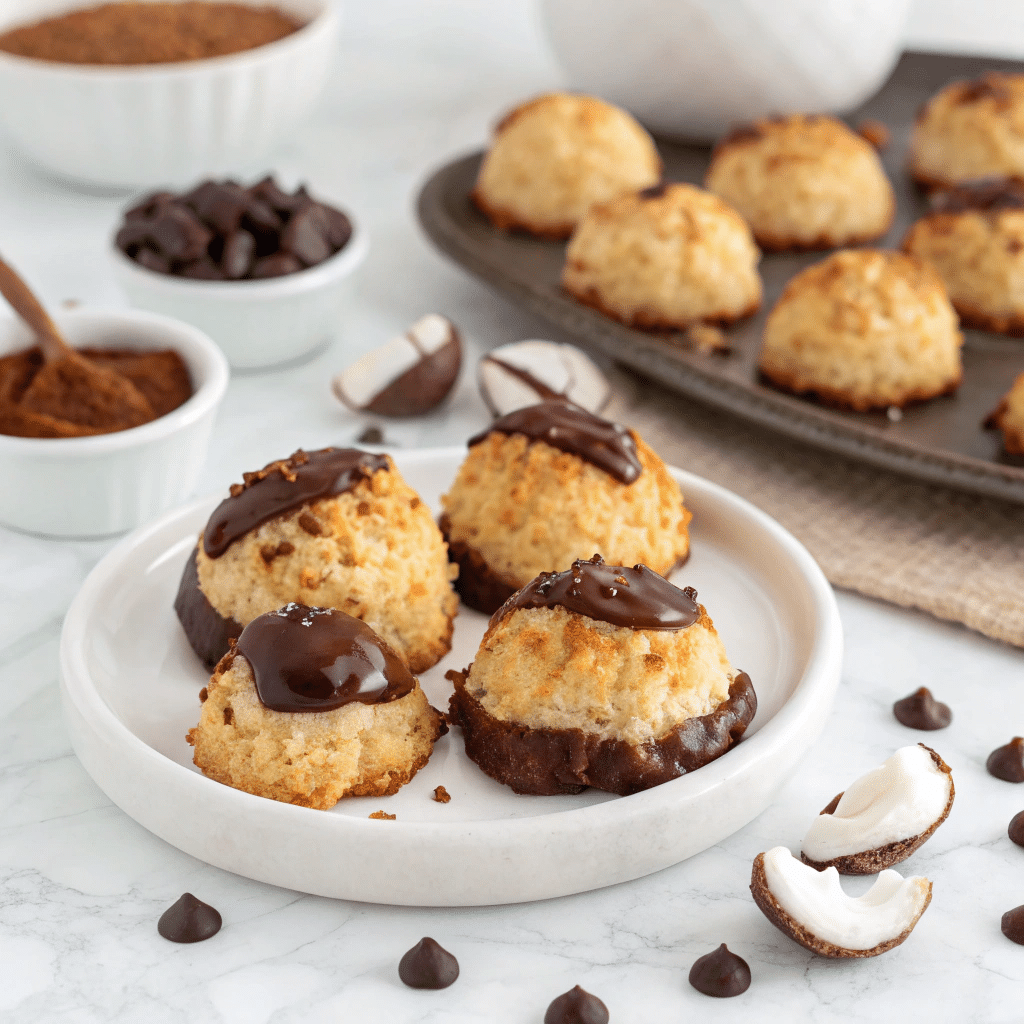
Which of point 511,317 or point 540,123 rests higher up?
point 540,123

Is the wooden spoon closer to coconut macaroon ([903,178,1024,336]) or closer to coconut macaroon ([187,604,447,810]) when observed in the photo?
coconut macaroon ([187,604,447,810])

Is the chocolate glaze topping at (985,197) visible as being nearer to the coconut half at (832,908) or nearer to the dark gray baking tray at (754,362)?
the dark gray baking tray at (754,362)

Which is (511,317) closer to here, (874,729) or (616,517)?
(616,517)

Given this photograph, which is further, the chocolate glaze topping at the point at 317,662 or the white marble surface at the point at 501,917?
the chocolate glaze topping at the point at 317,662

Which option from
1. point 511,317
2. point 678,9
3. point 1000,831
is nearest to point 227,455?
point 511,317

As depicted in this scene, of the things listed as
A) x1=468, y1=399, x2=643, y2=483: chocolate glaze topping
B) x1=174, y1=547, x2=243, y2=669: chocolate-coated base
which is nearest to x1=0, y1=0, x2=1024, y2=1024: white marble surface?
x1=174, y1=547, x2=243, y2=669: chocolate-coated base

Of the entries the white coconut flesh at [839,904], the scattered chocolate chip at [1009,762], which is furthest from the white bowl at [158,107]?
the white coconut flesh at [839,904]

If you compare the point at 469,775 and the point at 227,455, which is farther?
the point at 227,455

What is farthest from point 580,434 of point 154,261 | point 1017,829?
point 154,261
